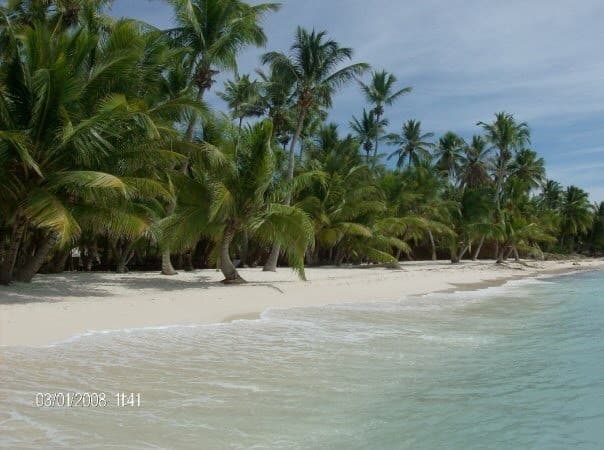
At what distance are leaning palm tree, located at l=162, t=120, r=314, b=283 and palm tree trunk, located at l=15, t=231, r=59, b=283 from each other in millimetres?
3061

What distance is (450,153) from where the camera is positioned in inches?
1853

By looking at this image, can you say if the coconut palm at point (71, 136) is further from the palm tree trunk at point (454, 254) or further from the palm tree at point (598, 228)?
the palm tree at point (598, 228)

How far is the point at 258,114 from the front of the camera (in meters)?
29.4

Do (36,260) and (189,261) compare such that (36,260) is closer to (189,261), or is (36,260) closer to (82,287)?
(82,287)

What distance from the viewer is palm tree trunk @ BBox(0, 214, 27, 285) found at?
1148cm

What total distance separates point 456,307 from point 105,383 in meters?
9.57

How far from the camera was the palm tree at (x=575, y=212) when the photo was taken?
200 ft

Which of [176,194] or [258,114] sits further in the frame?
[258,114]

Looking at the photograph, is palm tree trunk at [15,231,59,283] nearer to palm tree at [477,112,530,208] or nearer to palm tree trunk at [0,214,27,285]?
palm tree trunk at [0,214,27,285]

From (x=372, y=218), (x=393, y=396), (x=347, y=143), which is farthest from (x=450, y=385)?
(x=347, y=143)

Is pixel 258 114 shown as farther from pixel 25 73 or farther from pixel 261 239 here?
pixel 25 73

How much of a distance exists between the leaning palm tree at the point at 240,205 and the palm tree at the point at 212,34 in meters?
3.28

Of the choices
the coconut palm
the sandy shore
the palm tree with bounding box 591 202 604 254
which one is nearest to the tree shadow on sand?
the sandy shore
